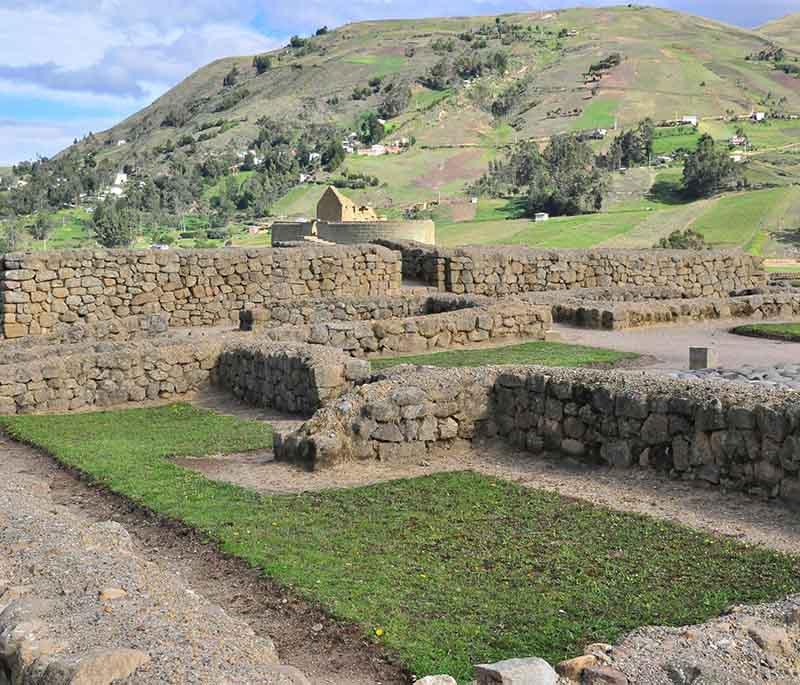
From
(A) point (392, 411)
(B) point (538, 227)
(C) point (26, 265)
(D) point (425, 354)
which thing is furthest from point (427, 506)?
(B) point (538, 227)

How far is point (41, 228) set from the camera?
103 metres

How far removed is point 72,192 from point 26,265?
391ft

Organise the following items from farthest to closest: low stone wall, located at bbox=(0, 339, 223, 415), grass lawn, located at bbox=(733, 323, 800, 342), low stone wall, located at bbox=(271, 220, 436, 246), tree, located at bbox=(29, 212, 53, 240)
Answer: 1. tree, located at bbox=(29, 212, 53, 240)
2. low stone wall, located at bbox=(271, 220, 436, 246)
3. grass lawn, located at bbox=(733, 323, 800, 342)
4. low stone wall, located at bbox=(0, 339, 223, 415)

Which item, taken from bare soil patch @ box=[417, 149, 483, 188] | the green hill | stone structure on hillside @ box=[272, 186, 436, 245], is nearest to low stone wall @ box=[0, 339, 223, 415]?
stone structure on hillside @ box=[272, 186, 436, 245]

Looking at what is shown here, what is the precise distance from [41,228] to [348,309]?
8684 cm

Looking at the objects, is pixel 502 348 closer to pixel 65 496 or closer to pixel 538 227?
pixel 65 496

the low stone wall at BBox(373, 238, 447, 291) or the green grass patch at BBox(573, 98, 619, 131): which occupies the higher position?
the green grass patch at BBox(573, 98, 619, 131)

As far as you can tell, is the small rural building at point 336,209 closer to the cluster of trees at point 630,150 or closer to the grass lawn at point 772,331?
the grass lawn at point 772,331

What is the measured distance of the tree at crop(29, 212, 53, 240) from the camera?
102312 millimetres

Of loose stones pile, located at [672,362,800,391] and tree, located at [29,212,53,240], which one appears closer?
loose stones pile, located at [672,362,800,391]

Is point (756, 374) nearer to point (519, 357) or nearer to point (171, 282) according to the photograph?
point (519, 357)

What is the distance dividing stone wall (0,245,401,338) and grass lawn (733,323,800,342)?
352 inches

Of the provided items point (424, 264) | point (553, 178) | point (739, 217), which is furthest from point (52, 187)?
point (424, 264)

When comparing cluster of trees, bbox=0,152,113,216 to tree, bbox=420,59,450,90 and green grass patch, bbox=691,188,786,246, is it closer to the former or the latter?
tree, bbox=420,59,450,90
